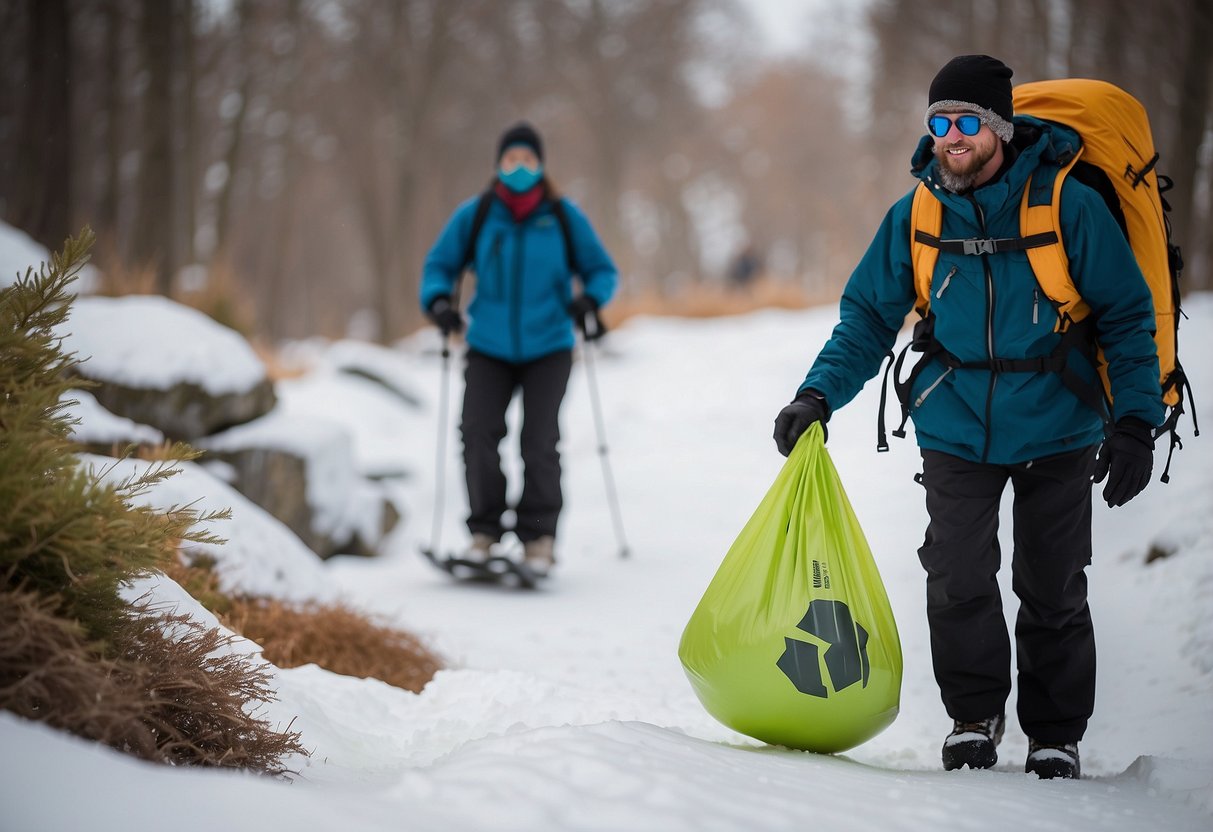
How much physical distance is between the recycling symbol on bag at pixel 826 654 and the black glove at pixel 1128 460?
70 centimetres

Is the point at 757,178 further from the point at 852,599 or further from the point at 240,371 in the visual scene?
the point at 852,599

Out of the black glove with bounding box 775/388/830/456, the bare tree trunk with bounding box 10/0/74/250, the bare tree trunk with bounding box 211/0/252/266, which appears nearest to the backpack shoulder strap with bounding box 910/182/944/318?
the black glove with bounding box 775/388/830/456

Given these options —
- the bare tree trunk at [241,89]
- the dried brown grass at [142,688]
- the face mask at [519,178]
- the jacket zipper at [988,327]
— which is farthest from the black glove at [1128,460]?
the bare tree trunk at [241,89]

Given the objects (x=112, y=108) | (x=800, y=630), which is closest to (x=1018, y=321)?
(x=800, y=630)

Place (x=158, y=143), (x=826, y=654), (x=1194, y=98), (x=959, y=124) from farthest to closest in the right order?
1. (x=158, y=143)
2. (x=1194, y=98)
3. (x=959, y=124)
4. (x=826, y=654)

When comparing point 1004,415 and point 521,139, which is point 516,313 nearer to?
point 521,139

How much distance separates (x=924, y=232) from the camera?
2656 mm

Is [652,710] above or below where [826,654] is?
below

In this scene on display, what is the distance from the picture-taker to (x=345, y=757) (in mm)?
2402

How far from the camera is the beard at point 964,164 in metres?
2.56

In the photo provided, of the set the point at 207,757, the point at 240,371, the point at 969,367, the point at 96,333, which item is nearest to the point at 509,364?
the point at 240,371

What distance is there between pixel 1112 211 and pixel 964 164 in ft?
1.40

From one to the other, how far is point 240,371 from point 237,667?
3980 mm

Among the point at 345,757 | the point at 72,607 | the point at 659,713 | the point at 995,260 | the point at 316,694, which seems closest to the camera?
the point at 72,607
